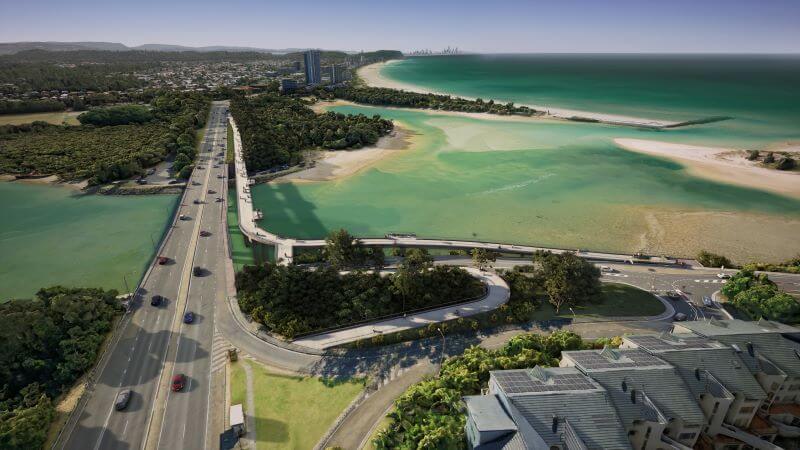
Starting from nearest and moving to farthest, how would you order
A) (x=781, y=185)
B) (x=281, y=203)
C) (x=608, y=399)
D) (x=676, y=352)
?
(x=608, y=399) < (x=676, y=352) < (x=281, y=203) < (x=781, y=185)

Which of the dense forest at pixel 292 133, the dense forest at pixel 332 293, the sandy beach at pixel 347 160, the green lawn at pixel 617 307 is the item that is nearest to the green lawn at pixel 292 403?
the dense forest at pixel 332 293

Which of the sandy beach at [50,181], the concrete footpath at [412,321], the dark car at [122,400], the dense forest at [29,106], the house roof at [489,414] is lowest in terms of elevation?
the dark car at [122,400]

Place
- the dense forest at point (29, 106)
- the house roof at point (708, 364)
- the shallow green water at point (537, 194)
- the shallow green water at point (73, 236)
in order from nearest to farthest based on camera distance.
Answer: the house roof at point (708, 364) → the shallow green water at point (73, 236) → the shallow green water at point (537, 194) → the dense forest at point (29, 106)

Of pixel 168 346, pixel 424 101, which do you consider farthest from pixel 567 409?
pixel 424 101

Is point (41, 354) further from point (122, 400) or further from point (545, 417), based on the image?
point (545, 417)

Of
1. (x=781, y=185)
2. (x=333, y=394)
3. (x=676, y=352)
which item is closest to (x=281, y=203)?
(x=333, y=394)

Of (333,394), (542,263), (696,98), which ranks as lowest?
(333,394)

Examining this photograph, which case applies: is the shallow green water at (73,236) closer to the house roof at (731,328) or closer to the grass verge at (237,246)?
the grass verge at (237,246)

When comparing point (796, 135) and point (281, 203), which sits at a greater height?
point (796, 135)

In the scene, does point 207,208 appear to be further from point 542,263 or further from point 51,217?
point 542,263
